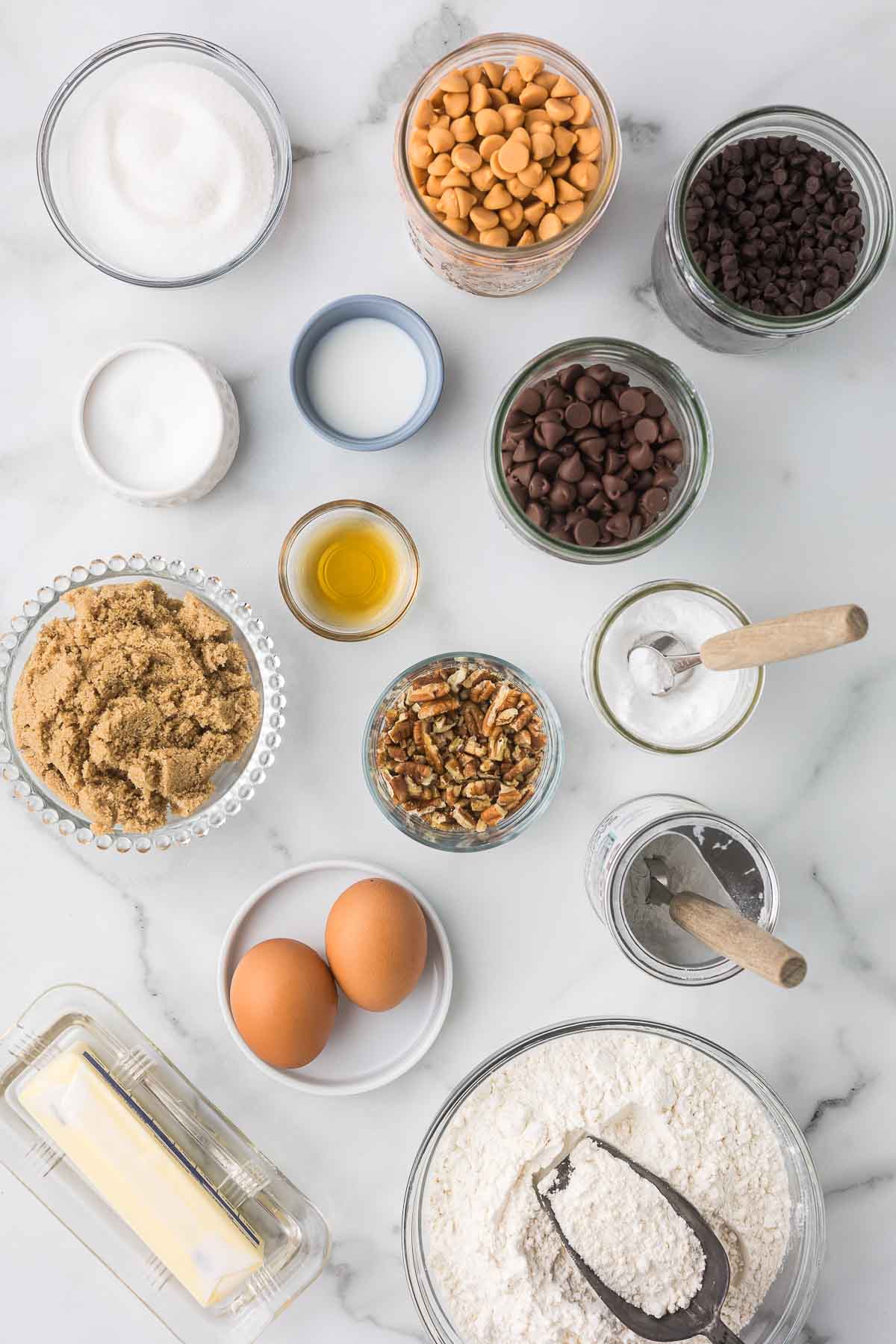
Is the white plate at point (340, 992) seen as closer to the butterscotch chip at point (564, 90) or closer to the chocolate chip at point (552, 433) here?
the chocolate chip at point (552, 433)

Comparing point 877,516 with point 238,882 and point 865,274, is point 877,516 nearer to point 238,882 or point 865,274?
point 865,274

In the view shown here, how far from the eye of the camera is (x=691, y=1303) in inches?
46.8

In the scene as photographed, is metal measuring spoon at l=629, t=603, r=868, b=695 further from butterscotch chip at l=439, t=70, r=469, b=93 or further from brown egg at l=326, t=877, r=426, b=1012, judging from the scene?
butterscotch chip at l=439, t=70, r=469, b=93

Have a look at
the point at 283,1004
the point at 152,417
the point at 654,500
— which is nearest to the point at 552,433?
the point at 654,500

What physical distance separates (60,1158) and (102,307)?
127 centimetres

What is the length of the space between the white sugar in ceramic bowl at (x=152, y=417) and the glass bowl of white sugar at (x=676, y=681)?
0.63 metres

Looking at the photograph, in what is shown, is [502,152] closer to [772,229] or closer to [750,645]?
[772,229]

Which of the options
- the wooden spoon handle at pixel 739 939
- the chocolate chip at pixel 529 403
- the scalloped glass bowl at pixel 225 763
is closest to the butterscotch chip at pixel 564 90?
the chocolate chip at pixel 529 403

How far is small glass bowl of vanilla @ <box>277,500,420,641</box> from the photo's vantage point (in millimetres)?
1436

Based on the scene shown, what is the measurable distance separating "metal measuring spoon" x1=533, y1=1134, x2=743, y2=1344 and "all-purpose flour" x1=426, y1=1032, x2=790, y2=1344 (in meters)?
0.04

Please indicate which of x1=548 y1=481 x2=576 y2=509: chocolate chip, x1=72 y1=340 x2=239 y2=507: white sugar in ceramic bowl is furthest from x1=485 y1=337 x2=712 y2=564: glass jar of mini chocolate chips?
x1=72 y1=340 x2=239 y2=507: white sugar in ceramic bowl

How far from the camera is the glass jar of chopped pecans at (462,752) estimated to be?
4.49 ft

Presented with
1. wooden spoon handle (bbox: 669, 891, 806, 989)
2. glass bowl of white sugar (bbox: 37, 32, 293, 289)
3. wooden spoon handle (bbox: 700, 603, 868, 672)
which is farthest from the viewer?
glass bowl of white sugar (bbox: 37, 32, 293, 289)

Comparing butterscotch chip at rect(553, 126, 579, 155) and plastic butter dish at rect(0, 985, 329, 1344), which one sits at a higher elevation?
butterscotch chip at rect(553, 126, 579, 155)
